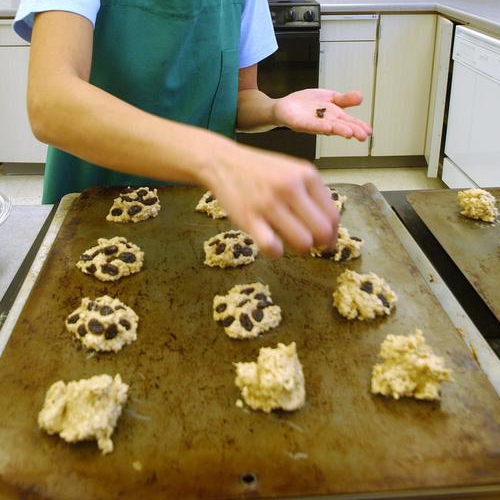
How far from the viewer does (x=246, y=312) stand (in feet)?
3.11

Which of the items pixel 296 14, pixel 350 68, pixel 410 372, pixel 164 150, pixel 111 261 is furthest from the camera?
pixel 350 68

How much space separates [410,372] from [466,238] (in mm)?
437

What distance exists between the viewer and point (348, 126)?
3.38 ft

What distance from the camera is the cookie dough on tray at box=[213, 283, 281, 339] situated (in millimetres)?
940

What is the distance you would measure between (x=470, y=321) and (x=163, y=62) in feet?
2.73

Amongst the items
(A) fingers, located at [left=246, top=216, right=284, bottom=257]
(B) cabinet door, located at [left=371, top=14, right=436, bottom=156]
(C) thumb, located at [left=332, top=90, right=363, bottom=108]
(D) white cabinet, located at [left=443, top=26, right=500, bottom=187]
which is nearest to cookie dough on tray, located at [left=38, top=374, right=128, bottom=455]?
(A) fingers, located at [left=246, top=216, right=284, bottom=257]

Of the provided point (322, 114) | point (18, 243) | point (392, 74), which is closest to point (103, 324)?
point (18, 243)

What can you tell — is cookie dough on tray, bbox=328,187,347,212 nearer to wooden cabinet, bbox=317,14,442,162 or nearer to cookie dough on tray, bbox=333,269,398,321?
cookie dough on tray, bbox=333,269,398,321

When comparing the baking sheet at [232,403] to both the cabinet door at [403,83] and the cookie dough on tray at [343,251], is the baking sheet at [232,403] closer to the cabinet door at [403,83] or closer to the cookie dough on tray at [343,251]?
the cookie dough on tray at [343,251]

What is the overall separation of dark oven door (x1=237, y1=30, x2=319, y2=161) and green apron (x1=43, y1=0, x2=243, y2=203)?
1655mm

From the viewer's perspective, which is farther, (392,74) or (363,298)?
(392,74)

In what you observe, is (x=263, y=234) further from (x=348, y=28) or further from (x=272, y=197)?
(x=348, y=28)

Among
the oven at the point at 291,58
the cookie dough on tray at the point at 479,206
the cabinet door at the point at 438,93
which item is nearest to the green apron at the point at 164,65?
→ the cookie dough on tray at the point at 479,206

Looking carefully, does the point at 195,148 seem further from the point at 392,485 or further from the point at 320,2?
the point at 320,2
